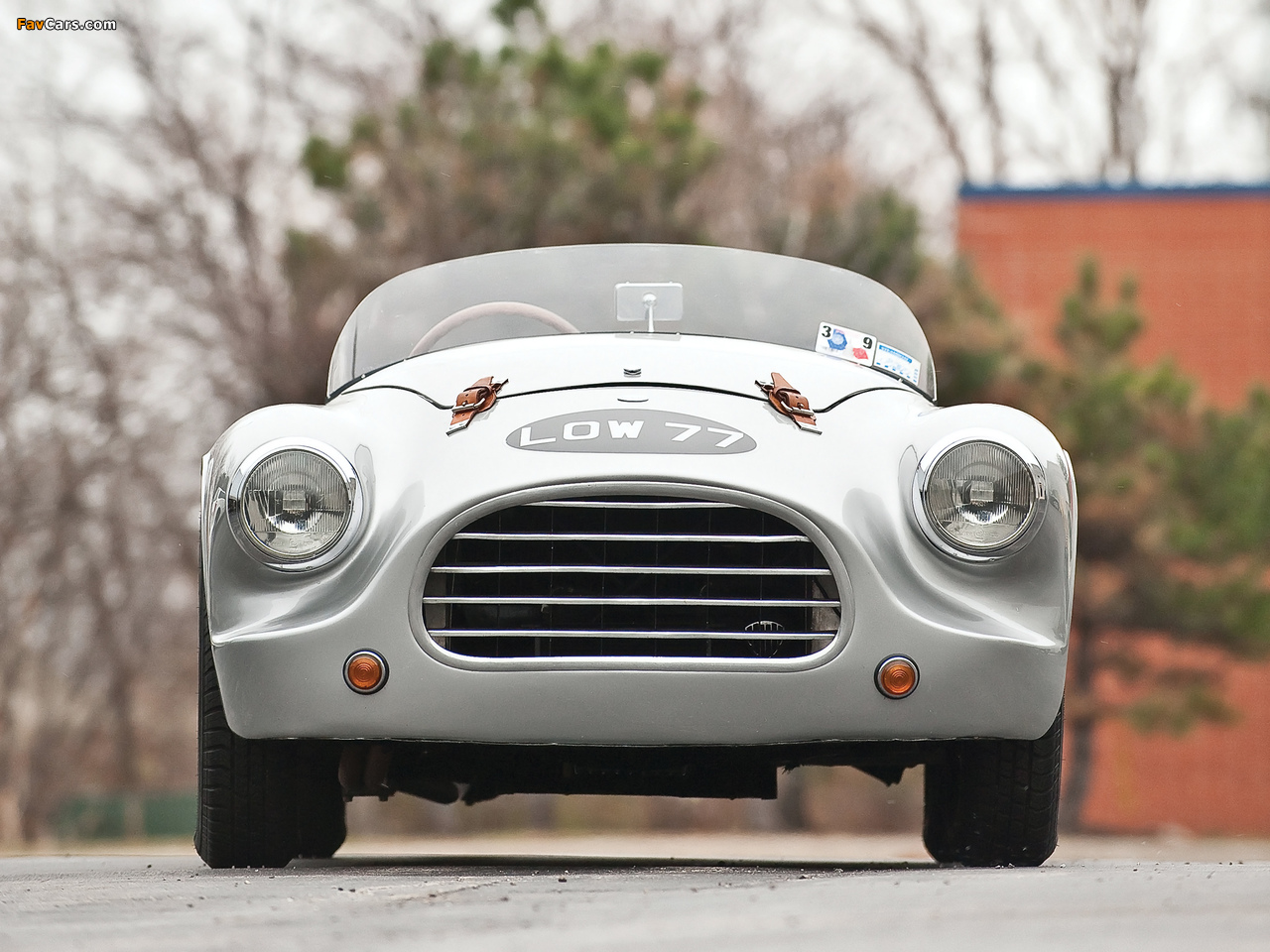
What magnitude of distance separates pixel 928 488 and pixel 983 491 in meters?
0.12

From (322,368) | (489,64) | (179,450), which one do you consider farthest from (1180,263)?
(179,450)

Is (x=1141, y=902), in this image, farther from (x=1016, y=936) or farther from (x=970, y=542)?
(x=970, y=542)

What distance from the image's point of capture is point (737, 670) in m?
3.54

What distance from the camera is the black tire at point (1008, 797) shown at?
13.0 ft

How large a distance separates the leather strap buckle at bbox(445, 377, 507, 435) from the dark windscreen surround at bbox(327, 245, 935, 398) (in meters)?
0.81

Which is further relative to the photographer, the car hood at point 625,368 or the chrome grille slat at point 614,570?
the car hood at point 625,368

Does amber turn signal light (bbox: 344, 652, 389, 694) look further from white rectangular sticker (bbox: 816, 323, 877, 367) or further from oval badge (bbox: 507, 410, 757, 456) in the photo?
white rectangular sticker (bbox: 816, 323, 877, 367)

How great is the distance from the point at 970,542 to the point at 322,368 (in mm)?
10523

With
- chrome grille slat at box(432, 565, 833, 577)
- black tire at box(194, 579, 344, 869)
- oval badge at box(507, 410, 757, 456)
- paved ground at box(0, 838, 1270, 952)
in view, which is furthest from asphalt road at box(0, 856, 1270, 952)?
oval badge at box(507, 410, 757, 456)

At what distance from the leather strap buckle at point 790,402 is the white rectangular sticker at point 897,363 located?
2.60 ft

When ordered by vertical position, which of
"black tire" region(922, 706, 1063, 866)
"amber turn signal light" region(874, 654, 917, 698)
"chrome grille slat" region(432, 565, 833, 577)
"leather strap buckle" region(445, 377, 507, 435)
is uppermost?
"leather strap buckle" region(445, 377, 507, 435)

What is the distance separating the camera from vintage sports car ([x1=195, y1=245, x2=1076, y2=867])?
11.7ft

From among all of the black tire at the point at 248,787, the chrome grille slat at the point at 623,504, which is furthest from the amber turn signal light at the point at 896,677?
the black tire at the point at 248,787

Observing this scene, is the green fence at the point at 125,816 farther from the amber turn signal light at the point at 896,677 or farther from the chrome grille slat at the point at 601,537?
the amber turn signal light at the point at 896,677
